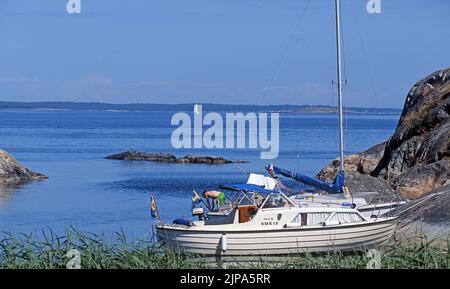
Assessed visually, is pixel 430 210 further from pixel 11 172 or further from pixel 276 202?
pixel 11 172

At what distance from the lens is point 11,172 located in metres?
51.3

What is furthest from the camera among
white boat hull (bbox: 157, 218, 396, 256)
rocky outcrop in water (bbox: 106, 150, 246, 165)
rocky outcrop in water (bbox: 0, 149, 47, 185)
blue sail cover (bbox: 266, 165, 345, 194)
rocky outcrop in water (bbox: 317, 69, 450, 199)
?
rocky outcrop in water (bbox: 106, 150, 246, 165)

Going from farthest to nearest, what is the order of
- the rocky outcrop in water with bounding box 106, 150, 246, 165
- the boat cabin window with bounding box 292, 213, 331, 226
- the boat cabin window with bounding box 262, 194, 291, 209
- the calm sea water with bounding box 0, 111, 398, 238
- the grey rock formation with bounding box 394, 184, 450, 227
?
1. the rocky outcrop in water with bounding box 106, 150, 246, 165
2. the calm sea water with bounding box 0, 111, 398, 238
3. the boat cabin window with bounding box 262, 194, 291, 209
4. the boat cabin window with bounding box 292, 213, 331, 226
5. the grey rock formation with bounding box 394, 184, 450, 227

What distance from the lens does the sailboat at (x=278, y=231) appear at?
22500mm

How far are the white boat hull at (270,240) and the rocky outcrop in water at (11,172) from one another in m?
28.8

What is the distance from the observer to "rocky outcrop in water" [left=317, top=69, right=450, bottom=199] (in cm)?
2943

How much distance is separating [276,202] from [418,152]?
1050 centimetres

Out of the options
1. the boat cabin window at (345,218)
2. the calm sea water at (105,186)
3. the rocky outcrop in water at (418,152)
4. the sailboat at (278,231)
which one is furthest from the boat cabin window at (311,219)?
the rocky outcrop in water at (418,152)

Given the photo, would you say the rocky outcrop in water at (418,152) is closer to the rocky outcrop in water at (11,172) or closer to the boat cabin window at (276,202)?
the boat cabin window at (276,202)

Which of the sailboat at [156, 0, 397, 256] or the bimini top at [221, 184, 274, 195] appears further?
the bimini top at [221, 184, 274, 195]

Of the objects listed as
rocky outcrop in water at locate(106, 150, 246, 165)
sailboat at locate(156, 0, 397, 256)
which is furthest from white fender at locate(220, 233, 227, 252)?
rocky outcrop in water at locate(106, 150, 246, 165)

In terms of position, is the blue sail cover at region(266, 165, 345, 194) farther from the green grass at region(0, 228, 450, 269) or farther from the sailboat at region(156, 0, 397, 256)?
the green grass at region(0, 228, 450, 269)

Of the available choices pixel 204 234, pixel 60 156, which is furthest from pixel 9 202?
pixel 60 156

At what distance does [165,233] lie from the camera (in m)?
23.1
